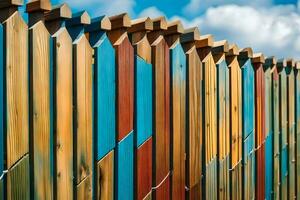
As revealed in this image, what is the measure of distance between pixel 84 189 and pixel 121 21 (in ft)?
2.72

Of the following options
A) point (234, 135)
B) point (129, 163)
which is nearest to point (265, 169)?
point (234, 135)

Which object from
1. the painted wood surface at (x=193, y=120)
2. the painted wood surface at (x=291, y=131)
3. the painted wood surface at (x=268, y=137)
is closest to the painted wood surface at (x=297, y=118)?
the painted wood surface at (x=291, y=131)

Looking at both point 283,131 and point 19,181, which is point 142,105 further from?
point 283,131

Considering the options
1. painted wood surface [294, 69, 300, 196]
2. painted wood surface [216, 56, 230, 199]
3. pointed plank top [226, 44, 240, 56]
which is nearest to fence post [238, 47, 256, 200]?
pointed plank top [226, 44, 240, 56]

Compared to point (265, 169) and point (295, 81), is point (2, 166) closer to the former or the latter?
point (265, 169)

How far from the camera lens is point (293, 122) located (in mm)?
6426

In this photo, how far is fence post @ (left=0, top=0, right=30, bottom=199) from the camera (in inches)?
Result: 86.7

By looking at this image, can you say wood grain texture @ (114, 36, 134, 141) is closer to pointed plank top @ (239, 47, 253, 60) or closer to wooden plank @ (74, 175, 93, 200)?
wooden plank @ (74, 175, 93, 200)

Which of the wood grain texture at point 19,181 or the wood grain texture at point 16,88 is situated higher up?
the wood grain texture at point 16,88

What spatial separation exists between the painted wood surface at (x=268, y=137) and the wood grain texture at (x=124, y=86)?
2.49 m

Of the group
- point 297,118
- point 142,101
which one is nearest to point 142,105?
point 142,101

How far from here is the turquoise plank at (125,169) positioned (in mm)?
2947

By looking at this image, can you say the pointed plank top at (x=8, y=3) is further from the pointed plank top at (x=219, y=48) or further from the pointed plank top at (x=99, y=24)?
the pointed plank top at (x=219, y=48)

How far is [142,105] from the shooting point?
3.14 meters
